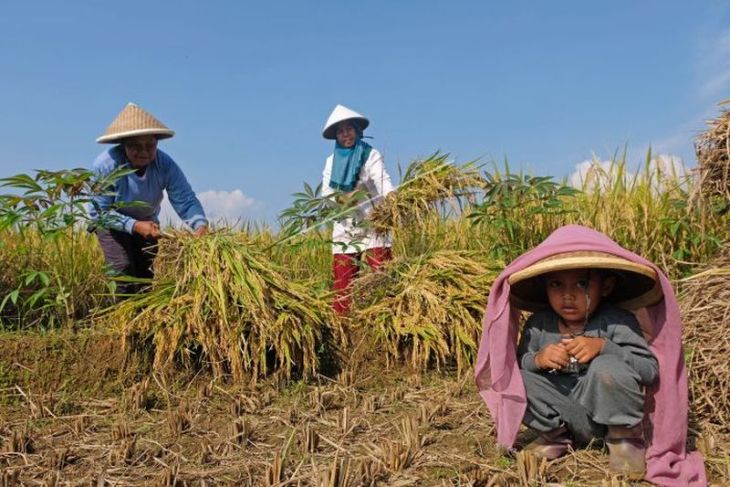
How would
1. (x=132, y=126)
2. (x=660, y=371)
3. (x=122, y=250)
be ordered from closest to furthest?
(x=660, y=371)
(x=132, y=126)
(x=122, y=250)

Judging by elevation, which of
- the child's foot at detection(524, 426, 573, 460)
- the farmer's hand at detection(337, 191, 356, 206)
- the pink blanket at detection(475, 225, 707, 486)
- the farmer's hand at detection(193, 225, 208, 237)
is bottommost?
the child's foot at detection(524, 426, 573, 460)

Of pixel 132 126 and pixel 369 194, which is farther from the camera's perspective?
pixel 369 194

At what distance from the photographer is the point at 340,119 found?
4.89 m

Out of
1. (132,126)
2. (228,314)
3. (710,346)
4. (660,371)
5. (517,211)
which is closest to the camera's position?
(660,371)

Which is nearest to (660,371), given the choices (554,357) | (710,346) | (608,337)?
(608,337)

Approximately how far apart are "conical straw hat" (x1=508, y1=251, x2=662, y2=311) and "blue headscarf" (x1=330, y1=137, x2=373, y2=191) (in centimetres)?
247

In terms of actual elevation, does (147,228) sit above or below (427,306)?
above

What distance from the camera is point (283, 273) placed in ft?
13.0

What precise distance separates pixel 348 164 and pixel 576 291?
2.79 meters

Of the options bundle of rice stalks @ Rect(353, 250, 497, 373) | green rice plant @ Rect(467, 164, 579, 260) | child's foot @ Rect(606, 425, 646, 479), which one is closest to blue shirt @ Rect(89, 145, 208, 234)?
bundle of rice stalks @ Rect(353, 250, 497, 373)

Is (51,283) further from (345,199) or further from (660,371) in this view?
(660,371)

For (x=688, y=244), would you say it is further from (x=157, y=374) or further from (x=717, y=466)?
(x=157, y=374)

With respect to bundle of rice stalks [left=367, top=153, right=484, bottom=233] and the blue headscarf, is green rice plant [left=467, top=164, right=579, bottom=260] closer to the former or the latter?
bundle of rice stalks [left=367, top=153, right=484, bottom=233]

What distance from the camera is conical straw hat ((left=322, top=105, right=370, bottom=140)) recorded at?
490cm
